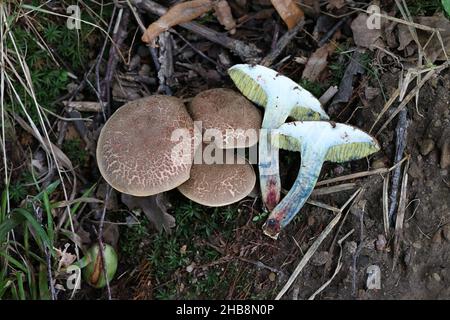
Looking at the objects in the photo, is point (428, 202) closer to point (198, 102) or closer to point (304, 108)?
point (304, 108)

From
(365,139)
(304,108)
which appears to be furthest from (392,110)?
(304,108)

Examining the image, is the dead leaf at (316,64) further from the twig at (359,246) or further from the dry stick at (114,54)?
the dry stick at (114,54)

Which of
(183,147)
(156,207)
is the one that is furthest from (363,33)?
(156,207)

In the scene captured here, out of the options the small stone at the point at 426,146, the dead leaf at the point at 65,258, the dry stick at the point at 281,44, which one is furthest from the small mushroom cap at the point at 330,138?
the dead leaf at the point at 65,258

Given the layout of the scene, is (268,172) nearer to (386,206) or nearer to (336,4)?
(386,206)

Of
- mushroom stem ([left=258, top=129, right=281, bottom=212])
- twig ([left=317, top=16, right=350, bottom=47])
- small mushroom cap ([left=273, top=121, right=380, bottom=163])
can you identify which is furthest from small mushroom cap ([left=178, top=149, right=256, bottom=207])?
twig ([left=317, top=16, right=350, bottom=47])

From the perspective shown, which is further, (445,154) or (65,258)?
(65,258)
